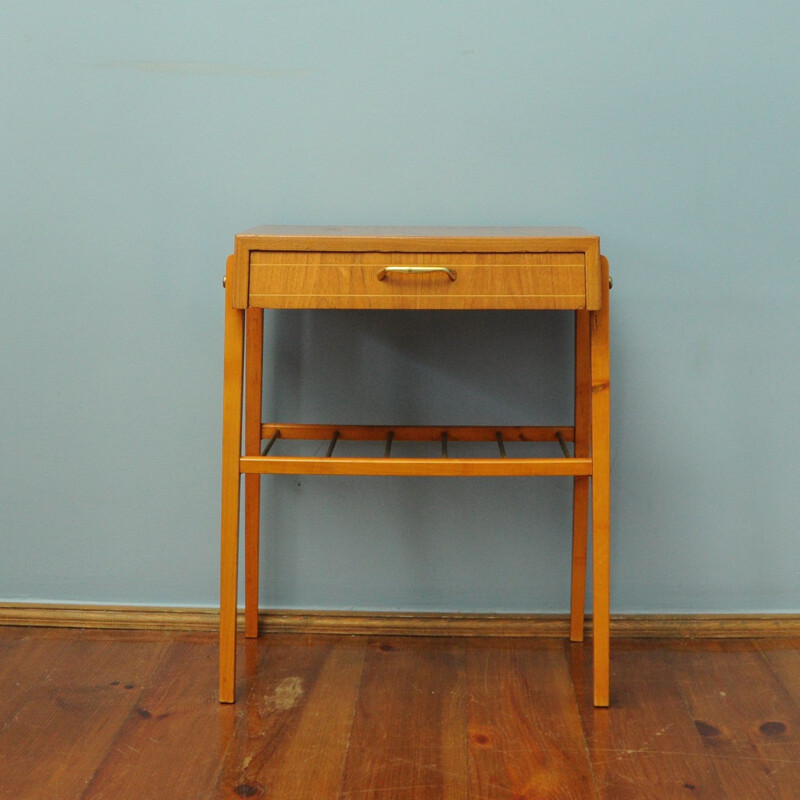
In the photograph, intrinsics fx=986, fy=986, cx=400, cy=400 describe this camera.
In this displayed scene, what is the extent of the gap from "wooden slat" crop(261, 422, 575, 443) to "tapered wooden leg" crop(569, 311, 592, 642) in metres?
0.03

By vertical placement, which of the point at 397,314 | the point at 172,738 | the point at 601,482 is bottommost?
the point at 172,738

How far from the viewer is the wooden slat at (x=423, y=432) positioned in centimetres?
168

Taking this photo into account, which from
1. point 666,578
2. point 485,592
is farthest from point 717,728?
point 485,592

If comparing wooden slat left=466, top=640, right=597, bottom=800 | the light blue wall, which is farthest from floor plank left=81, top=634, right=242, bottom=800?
wooden slat left=466, top=640, right=597, bottom=800

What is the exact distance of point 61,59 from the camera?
1670 millimetres

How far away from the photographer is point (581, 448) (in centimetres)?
167

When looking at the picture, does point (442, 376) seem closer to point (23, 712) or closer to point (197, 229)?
point (197, 229)

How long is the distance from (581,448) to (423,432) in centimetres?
27

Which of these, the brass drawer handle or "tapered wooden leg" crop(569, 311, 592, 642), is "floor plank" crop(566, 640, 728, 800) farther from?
the brass drawer handle

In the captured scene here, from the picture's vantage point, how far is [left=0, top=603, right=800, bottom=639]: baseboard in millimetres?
1763

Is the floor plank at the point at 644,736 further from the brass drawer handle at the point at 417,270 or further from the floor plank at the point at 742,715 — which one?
the brass drawer handle at the point at 417,270

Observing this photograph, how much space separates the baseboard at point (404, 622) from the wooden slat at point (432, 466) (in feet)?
1.50

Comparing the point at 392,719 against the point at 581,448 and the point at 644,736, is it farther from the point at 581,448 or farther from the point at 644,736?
the point at 581,448

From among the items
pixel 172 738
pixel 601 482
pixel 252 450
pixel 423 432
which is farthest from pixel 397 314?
pixel 172 738
